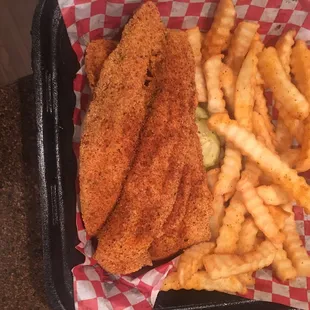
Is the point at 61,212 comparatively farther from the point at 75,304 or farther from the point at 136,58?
the point at 136,58

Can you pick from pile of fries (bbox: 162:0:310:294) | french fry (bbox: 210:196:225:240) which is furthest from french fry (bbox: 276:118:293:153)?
french fry (bbox: 210:196:225:240)

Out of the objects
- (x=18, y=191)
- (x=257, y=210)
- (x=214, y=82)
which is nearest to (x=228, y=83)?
(x=214, y=82)

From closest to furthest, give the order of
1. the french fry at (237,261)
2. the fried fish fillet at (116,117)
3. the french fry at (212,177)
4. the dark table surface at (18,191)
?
the fried fish fillet at (116,117), the french fry at (237,261), the french fry at (212,177), the dark table surface at (18,191)

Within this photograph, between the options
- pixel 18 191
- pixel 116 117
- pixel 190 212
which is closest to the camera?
pixel 116 117

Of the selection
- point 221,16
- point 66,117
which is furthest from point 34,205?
point 221,16

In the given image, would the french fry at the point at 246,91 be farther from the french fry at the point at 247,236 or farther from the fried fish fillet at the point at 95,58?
the fried fish fillet at the point at 95,58

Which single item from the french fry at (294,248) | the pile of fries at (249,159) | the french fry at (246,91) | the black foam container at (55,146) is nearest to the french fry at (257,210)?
the pile of fries at (249,159)

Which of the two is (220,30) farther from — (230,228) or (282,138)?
(230,228)
